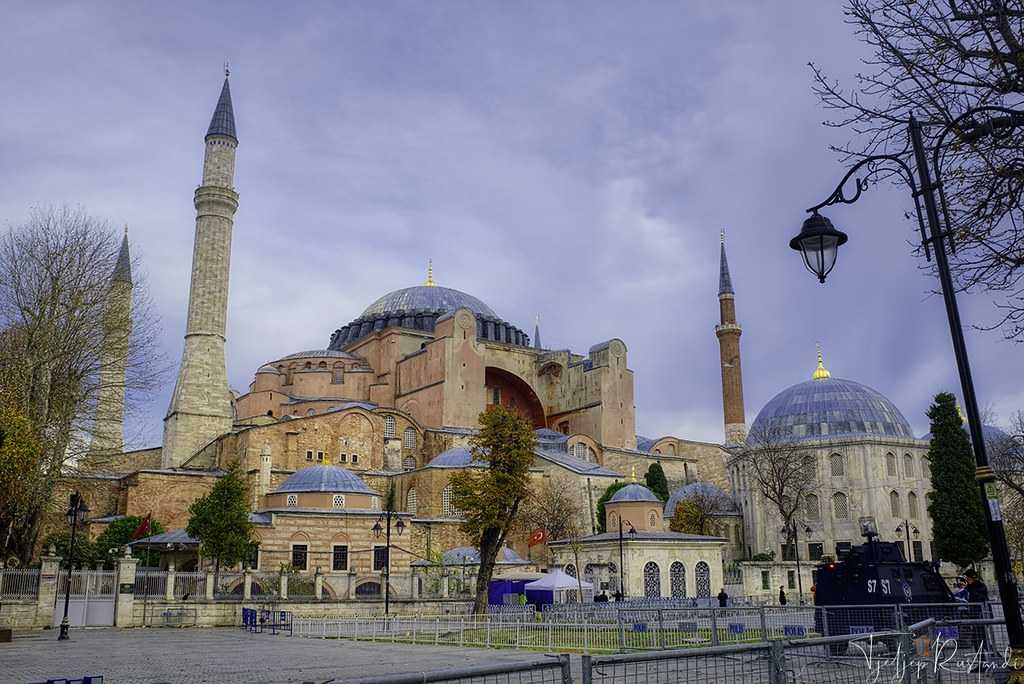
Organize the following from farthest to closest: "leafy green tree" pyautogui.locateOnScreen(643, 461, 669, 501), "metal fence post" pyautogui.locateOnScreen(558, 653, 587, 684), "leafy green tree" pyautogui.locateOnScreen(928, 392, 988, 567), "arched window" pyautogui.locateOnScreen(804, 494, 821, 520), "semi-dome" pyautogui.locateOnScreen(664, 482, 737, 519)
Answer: "leafy green tree" pyautogui.locateOnScreen(643, 461, 669, 501)
"semi-dome" pyautogui.locateOnScreen(664, 482, 737, 519)
"arched window" pyautogui.locateOnScreen(804, 494, 821, 520)
"leafy green tree" pyautogui.locateOnScreen(928, 392, 988, 567)
"metal fence post" pyautogui.locateOnScreen(558, 653, 587, 684)

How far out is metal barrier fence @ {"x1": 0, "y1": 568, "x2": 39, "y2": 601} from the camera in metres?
20.2

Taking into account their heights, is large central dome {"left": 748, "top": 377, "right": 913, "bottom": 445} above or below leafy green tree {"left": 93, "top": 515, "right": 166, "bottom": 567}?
above

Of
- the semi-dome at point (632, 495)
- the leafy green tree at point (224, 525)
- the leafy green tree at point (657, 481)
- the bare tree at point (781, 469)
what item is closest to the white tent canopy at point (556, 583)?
the leafy green tree at point (224, 525)

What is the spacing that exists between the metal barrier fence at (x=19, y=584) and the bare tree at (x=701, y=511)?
24.2 m

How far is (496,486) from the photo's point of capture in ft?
74.7

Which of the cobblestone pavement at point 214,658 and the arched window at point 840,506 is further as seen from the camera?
the arched window at point 840,506

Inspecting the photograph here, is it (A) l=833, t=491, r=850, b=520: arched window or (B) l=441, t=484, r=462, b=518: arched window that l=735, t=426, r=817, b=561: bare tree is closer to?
(A) l=833, t=491, r=850, b=520: arched window

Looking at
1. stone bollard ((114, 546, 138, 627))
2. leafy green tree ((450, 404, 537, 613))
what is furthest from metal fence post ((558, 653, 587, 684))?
stone bollard ((114, 546, 138, 627))

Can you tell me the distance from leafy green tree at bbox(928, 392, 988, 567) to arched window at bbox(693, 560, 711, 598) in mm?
7422

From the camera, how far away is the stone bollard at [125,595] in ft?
72.6

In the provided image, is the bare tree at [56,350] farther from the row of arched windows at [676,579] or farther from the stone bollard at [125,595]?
the row of arched windows at [676,579]

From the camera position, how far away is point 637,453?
1810 inches

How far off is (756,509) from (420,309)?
21.4 meters

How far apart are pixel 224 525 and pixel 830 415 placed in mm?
27480
